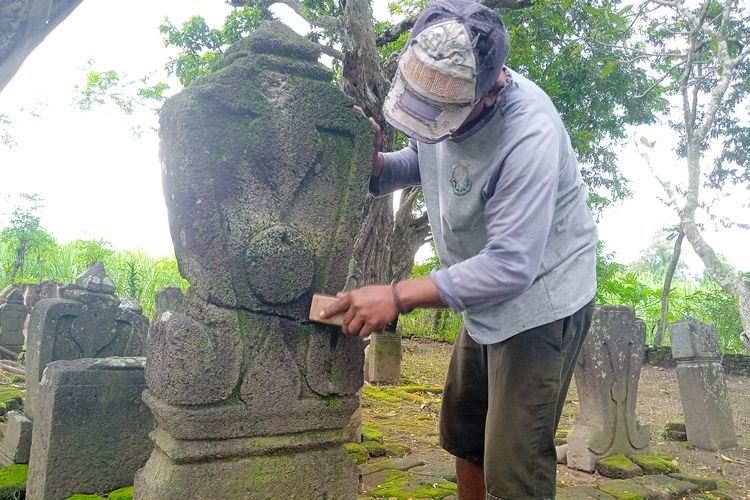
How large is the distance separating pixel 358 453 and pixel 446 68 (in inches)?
120

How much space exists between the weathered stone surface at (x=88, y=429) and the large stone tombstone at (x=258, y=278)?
0.96 meters

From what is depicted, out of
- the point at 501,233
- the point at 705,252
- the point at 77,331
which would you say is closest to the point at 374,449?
the point at 77,331

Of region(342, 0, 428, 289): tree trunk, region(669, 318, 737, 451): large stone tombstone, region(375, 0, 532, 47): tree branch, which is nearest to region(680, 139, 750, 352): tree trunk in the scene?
region(669, 318, 737, 451): large stone tombstone

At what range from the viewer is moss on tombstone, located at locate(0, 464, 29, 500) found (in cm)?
288

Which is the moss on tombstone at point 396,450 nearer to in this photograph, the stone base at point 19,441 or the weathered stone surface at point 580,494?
A: the weathered stone surface at point 580,494

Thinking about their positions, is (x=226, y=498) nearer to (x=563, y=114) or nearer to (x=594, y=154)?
(x=563, y=114)

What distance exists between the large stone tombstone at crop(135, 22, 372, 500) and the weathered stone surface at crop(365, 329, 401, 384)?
5.54 m

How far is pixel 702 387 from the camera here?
5414 millimetres

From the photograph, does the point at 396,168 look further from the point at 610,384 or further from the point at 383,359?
the point at 383,359

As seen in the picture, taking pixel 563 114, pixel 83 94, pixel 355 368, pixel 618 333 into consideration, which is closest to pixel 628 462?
pixel 618 333

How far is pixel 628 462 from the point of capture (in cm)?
426

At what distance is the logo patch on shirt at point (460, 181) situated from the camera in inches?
73.7

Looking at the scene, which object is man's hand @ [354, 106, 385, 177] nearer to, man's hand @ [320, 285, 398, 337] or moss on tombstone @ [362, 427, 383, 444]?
man's hand @ [320, 285, 398, 337]

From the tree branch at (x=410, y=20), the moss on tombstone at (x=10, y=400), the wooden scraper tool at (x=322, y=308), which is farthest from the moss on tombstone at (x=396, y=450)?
the tree branch at (x=410, y=20)
